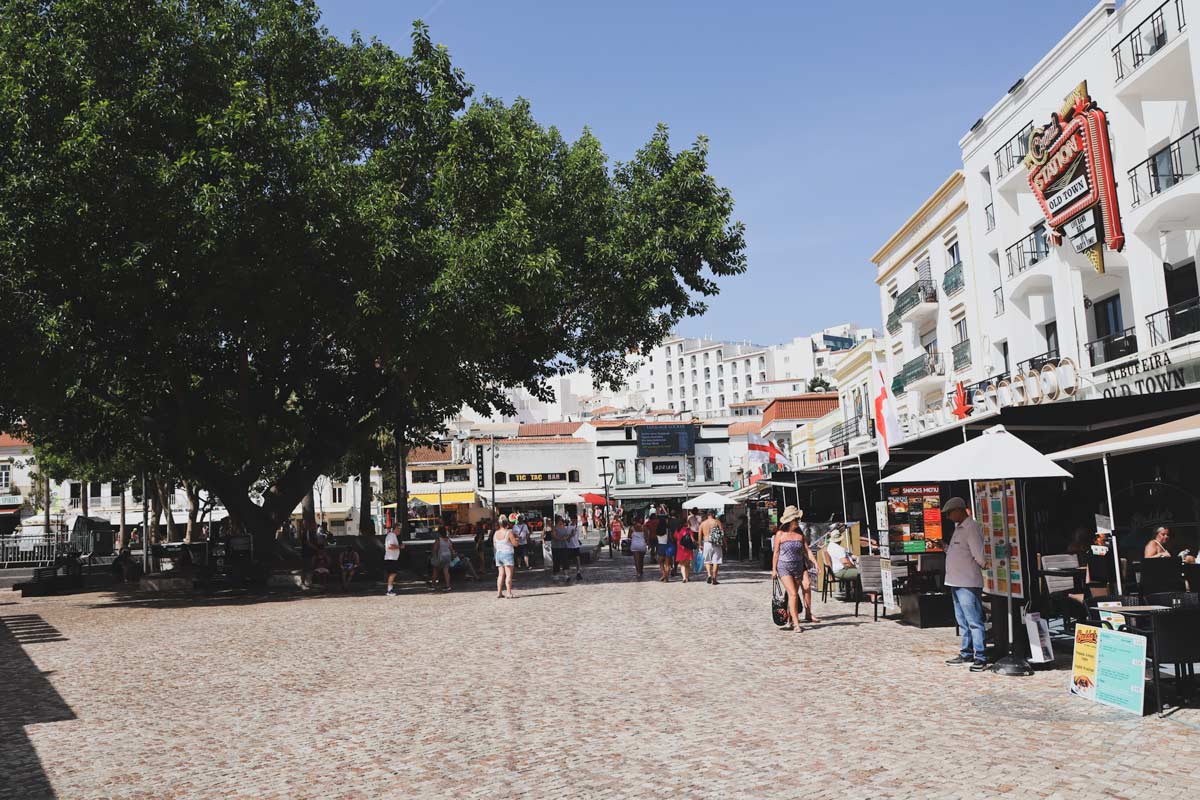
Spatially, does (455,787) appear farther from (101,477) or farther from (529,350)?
(101,477)

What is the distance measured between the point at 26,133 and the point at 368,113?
7.00 meters

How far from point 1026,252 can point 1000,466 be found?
774 inches

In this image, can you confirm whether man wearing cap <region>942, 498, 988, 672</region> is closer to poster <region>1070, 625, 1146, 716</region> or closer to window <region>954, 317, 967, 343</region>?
poster <region>1070, 625, 1146, 716</region>

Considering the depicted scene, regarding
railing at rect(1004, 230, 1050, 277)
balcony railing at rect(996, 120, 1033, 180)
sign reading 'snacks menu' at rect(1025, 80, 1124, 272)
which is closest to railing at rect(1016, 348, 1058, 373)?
railing at rect(1004, 230, 1050, 277)

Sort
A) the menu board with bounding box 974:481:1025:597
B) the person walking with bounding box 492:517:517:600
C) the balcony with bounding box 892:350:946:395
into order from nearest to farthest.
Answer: the menu board with bounding box 974:481:1025:597 < the person walking with bounding box 492:517:517:600 < the balcony with bounding box 892:350:946:395

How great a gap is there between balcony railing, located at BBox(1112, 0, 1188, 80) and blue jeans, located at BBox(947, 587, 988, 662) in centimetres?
1455

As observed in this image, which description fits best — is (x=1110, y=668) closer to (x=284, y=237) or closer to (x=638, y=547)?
(x=284, y=237)

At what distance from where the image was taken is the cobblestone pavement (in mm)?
6145

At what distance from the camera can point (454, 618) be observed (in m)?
16.5

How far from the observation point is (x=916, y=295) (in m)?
35.9

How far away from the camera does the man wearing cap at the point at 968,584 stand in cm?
991

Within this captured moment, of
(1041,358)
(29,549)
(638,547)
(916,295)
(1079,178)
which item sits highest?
(916,295)

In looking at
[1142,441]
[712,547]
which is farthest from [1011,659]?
[712,547]

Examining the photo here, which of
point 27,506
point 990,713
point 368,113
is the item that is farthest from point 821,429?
point 27,506
